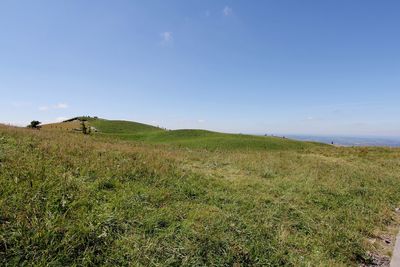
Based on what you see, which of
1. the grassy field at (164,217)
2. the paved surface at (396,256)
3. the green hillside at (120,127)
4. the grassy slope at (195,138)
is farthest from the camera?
the green hillside at (120,127)

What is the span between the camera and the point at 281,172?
1620cm

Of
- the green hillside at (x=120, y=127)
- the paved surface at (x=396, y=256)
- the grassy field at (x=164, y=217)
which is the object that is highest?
the green hillside at (x=120, y=127)

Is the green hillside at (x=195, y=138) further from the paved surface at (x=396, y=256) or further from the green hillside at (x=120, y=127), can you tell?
the paved surface at (x=396, y=256)

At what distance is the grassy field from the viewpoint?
17.4 ft

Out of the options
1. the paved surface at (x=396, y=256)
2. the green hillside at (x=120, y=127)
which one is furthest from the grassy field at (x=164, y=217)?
the green hillside at (x=120, y=127)

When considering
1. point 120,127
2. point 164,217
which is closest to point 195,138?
point 120,127

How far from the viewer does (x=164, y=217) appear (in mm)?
6941

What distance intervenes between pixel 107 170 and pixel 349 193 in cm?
1135

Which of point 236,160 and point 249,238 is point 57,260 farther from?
point 236,160

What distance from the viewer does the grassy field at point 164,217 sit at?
5293 mm

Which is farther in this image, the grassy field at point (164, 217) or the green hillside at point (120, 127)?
the green hillside at point (120, 127)

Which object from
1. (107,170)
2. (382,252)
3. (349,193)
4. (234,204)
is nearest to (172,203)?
(234,204)

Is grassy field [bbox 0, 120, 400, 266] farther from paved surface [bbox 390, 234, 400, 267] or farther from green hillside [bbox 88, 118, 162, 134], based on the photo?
green hillside [bbox 88, 118, 162, 134]

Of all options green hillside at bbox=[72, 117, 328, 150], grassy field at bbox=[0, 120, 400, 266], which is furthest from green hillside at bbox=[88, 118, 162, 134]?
grassy field at bbox=[0, 120, 400, 266]
